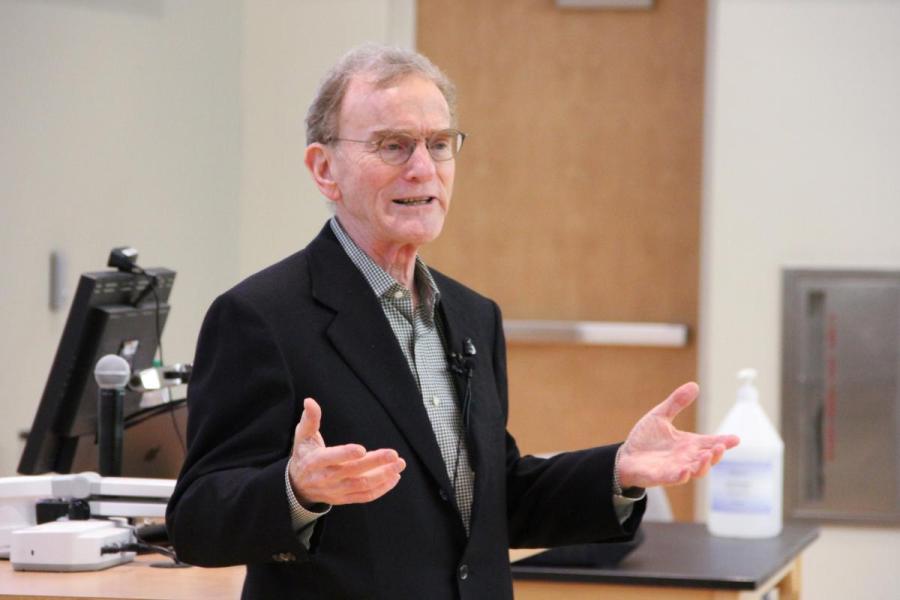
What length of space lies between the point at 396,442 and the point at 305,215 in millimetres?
3570

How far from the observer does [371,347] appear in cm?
176

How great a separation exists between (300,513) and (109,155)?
3496 millimetres

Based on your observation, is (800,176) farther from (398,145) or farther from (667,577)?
(398,145)

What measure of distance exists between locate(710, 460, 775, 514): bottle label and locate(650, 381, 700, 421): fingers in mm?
1571

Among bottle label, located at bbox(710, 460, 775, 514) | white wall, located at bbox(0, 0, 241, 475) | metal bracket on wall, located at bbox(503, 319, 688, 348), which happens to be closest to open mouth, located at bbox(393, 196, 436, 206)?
bottle label, located at bbox(710, 460, 775, 514)

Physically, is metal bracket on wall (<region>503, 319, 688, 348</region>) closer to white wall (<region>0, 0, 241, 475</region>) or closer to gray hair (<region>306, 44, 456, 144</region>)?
white wall (<region>0, 0, 241, 475</region>)

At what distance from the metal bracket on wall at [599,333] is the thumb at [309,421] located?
3731 mm

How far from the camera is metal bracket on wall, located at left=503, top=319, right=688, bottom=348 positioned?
5254 mm

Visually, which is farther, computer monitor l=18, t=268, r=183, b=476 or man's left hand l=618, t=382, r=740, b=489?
computer monitor l=18, t=268, r=183, b=476

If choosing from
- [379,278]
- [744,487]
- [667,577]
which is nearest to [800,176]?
[744,487]

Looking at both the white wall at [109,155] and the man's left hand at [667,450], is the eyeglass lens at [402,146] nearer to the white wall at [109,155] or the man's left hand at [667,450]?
the man's left hand at [667,450]

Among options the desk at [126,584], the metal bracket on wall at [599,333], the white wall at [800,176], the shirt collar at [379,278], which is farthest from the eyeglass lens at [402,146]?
the metal bracket on wall at [599,333]

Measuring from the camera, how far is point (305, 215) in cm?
521

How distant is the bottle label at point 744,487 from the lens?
3324mm
